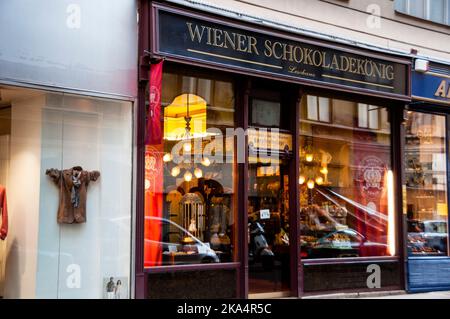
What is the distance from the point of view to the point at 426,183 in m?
12.9

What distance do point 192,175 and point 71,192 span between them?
208cm

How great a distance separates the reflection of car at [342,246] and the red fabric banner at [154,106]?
3.62m

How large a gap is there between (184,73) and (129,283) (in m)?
3.29

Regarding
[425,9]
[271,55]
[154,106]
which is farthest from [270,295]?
[425,9]

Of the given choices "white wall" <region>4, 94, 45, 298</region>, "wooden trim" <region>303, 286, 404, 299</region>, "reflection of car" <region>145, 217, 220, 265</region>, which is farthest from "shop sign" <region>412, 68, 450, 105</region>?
"white wall" <region>4, 94, 45, 298</region>

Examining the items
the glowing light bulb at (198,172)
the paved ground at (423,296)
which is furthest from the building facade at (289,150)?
the paved ground at (423,296)

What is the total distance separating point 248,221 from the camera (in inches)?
414

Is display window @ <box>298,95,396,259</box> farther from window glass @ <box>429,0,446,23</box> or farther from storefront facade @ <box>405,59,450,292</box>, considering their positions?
window glass @ <box>429,0,446,23</box>

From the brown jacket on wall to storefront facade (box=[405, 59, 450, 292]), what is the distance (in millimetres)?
6492

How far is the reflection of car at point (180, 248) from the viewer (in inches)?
373

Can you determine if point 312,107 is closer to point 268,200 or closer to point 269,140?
point 269,140

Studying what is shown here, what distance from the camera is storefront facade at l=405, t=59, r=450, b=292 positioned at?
1228 centimetres

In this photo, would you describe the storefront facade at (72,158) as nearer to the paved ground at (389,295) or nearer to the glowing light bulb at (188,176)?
the glowing light bulb at (188,176)
